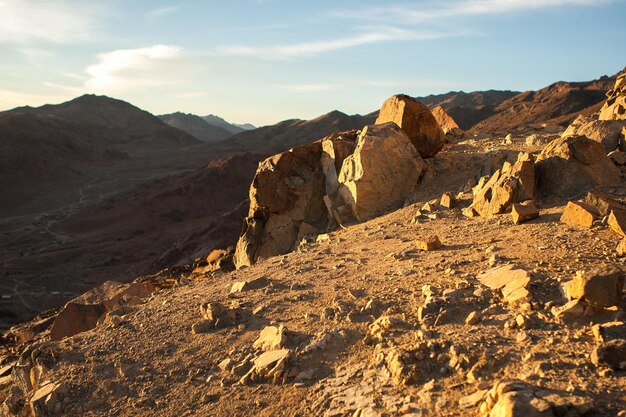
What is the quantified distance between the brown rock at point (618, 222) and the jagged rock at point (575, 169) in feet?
4.14

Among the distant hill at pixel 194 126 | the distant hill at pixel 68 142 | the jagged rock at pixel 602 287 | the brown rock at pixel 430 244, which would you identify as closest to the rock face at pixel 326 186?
the brown rock at pixel 430 244

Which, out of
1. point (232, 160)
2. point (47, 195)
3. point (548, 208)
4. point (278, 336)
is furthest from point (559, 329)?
point (47, 195)

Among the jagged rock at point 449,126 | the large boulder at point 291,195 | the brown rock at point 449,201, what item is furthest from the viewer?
the jagged rock at point 449,126

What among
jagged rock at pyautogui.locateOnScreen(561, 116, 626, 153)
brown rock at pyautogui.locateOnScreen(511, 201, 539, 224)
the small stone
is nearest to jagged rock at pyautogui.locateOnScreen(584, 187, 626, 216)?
brown rock at pyautogui.locateOnScreen(511, 201, 539, 224)

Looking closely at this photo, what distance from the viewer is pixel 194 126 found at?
113 metres

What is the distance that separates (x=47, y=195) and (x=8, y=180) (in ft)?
11.0

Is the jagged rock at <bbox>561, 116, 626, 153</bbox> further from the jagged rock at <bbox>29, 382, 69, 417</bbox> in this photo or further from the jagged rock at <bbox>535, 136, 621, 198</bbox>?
the jagged rock at <bbox>29, 382, 69, 417</bbox>

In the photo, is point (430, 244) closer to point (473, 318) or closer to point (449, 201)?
point (449, 201)

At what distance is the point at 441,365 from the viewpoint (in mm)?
3881

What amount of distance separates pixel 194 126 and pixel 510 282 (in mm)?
112371

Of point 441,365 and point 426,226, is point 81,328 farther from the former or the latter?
point 441,365

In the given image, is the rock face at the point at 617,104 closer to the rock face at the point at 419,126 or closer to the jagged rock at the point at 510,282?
the rock face at the point at 419,126

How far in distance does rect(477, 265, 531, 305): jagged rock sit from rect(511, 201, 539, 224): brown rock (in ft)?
4.41

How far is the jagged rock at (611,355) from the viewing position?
3.40 m
